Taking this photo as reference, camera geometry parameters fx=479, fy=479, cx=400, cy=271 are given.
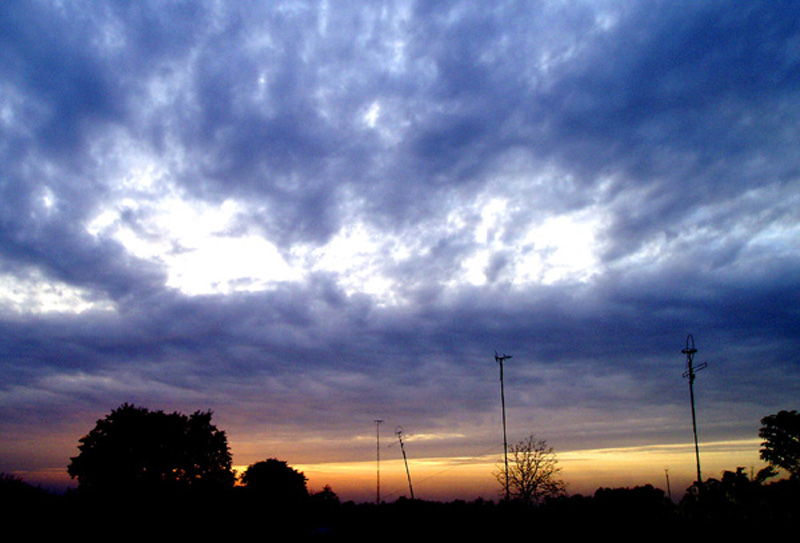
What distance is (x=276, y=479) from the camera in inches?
3004

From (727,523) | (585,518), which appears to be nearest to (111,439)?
(585,518)

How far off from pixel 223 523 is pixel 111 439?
61.0 feet

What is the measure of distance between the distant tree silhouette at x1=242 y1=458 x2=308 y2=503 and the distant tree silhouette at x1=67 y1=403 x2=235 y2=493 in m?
15.1

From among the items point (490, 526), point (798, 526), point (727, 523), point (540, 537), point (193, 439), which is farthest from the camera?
point (193, 439)

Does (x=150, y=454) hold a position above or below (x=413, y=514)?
above

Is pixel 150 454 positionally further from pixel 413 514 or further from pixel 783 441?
pixel 783 441

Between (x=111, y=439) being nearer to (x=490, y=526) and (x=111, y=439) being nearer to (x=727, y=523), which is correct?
(x=490, y=526)

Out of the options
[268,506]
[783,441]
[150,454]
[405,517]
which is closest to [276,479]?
[268,506]

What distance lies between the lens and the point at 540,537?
3806cm

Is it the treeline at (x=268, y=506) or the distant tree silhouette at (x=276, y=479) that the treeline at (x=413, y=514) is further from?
the distant tree silhouette at (x=276, y=479)

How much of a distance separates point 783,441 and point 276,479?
71.6 metres

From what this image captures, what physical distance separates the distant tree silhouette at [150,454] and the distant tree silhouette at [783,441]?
70.3m

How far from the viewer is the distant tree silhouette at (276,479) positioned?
7400cm

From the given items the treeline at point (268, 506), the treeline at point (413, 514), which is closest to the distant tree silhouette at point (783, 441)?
the treeline at point (268, 506)
